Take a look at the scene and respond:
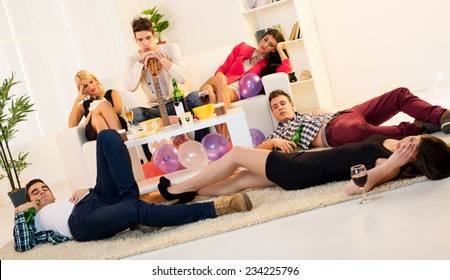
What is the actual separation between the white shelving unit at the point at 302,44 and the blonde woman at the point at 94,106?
6.46 ft

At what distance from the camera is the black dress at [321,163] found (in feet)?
9.35

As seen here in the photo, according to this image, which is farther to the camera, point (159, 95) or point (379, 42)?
point (379, 42)

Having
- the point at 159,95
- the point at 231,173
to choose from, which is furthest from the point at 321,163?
the point at 159,95

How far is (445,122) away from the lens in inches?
143

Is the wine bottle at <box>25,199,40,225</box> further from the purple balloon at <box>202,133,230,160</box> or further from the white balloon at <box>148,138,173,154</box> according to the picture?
the white balloon at <box>148,138,173,154</box>

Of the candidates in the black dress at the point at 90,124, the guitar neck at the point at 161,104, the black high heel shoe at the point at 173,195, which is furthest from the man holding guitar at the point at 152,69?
the black high heel shoe at the point at 173,195

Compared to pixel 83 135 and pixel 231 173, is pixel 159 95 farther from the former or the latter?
pixel 231 173

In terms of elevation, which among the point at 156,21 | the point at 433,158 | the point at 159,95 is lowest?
the point at 433,158

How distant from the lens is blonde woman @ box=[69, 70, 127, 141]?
4.73 meters

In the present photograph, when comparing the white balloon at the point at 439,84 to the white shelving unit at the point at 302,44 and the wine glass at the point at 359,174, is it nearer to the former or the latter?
the white shelving unit at the point at 302,44

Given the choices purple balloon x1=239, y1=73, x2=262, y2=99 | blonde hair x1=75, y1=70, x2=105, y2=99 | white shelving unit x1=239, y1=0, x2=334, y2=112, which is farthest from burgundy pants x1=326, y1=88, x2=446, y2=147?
white shelving unit x1=239, y1=0, x2=334, y2=112

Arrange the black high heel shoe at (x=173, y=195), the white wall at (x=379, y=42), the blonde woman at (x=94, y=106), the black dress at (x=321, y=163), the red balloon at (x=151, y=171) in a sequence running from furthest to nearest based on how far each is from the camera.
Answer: the white wall at (x=379, y=42)
the blonde woman at (x=94, y=106)
the red balloon at (x=151, y=171)
the black high heel shoe at (x=173, y=195)
the black dress at (x=321, y=163)

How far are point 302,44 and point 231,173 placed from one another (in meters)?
3.79
